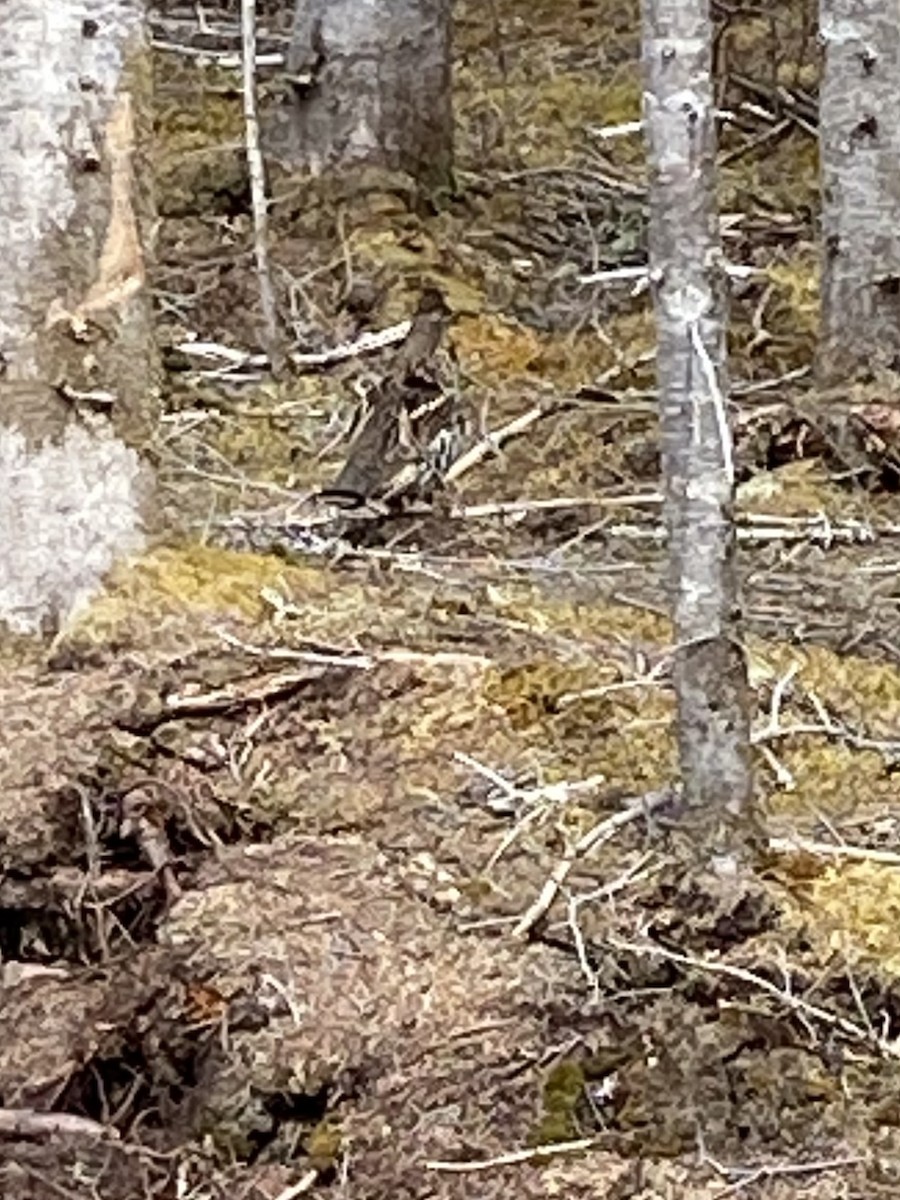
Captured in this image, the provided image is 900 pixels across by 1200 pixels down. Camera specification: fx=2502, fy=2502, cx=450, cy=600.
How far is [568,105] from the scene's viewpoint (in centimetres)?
1020

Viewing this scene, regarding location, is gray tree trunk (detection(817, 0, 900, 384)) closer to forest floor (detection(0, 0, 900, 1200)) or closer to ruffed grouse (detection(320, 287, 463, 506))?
forest floor (detection(0, 0, 900, 1200))

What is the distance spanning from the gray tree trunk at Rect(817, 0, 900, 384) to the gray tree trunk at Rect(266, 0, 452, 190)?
1.91 meters

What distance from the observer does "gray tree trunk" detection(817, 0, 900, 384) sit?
270 inches

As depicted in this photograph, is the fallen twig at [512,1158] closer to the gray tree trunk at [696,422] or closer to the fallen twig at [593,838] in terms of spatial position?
the fallen twig at [593,838]

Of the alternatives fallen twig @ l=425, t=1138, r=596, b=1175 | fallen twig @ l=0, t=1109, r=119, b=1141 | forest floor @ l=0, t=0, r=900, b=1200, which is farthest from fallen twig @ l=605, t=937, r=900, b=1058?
fallen twig @ l=0, t=1109, r=119, b=1141

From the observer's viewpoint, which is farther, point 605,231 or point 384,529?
point 605,231

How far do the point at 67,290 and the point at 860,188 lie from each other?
2889 millimetres

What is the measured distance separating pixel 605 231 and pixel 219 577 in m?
3.99

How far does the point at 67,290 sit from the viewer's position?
4.89 metres

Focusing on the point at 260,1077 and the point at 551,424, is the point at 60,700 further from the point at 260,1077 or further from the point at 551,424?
the point at 551,424

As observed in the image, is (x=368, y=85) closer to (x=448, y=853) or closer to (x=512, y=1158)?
(x=448, y=853)

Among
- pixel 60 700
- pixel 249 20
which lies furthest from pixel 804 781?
pixel 249 20

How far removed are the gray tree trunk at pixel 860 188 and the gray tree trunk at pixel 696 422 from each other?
3.52 m

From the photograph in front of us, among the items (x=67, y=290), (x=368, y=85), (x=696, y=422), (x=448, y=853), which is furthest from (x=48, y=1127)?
(x=368, y=85)
